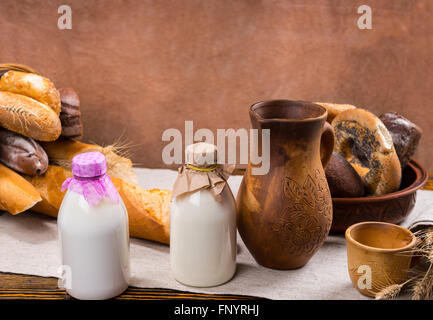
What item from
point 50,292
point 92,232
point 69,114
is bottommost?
point 50,292

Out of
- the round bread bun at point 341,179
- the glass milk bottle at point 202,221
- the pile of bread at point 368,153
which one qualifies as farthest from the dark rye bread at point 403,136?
the glass milk bottle at point 202,221

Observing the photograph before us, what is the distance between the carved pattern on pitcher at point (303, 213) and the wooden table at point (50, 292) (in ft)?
0.36

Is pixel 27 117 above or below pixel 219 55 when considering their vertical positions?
below

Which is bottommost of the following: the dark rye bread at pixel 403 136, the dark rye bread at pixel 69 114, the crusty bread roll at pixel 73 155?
the crusty bread roll at pixel 73 155

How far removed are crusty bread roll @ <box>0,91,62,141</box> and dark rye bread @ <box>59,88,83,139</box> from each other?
7cm

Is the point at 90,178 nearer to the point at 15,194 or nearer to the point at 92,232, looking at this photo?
the point at 92,232

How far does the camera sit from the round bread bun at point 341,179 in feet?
2.98

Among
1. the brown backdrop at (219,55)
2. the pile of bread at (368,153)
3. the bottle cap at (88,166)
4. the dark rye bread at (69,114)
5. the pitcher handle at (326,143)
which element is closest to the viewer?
the bottle cap at (88,166)

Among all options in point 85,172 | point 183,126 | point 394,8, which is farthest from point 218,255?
point 394,8

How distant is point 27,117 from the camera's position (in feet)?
3.11

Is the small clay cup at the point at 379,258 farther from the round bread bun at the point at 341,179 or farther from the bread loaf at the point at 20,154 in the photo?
the bread loaf at the point at 20,154

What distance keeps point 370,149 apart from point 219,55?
469 millimetres

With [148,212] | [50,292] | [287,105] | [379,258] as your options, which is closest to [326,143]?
[287,105]

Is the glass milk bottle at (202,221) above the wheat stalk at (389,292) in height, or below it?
above
